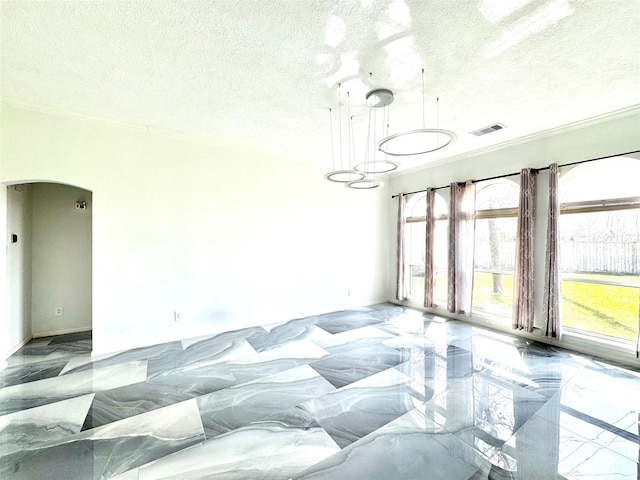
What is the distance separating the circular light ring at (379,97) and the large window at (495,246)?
3042 mm

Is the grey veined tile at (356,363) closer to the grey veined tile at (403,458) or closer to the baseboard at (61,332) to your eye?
the grey veined tile at (403,458)

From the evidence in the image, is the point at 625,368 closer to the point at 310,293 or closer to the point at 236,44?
the point at 310,293

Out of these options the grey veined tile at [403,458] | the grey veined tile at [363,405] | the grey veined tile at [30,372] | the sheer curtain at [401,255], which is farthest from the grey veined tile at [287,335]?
the sheer curtain at [401,255]

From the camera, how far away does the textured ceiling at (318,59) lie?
196 cm

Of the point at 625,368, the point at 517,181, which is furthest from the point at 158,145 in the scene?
the point at 625,368

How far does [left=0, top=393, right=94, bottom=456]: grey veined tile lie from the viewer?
6.70 feet

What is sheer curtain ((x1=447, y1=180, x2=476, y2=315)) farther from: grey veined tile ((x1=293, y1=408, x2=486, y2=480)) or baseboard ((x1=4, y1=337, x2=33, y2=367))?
baseboard ((x1=4, y1=337, x2=33, y2=367))

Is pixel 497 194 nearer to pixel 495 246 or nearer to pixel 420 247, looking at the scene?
pixel 495 246

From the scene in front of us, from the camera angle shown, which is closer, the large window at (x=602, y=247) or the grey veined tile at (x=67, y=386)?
the grey veined tile at (x=67, y=386)

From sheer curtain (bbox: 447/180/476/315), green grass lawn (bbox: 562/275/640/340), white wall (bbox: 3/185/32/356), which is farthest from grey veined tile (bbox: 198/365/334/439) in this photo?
green grass lawn (bbox: 562/275/640/340)

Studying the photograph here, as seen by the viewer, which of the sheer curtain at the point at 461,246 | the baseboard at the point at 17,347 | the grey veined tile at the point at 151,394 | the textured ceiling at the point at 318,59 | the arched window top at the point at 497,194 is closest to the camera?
the textured ceiling at the point at 318,59

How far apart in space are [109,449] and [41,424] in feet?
2.80

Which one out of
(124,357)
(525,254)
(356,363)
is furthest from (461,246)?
(124,357)

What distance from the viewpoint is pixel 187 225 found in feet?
13.8
